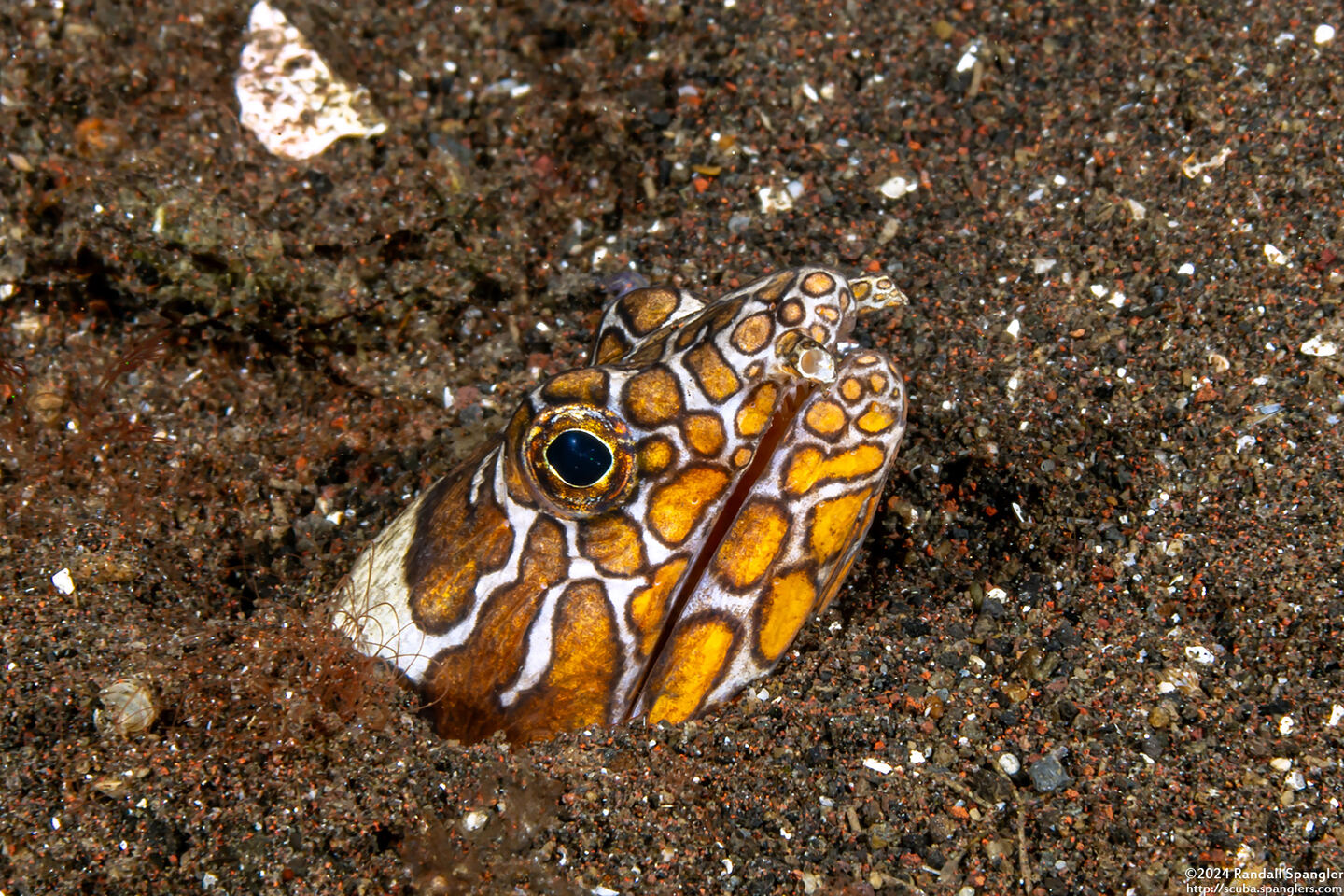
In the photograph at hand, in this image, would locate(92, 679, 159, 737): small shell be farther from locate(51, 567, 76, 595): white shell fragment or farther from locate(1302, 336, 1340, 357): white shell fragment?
locate(1302, 336, 1340, 357): white shell fragment

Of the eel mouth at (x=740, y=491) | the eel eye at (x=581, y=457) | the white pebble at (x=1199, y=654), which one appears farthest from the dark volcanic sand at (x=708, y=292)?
the eel eye at (x=581, y=457)

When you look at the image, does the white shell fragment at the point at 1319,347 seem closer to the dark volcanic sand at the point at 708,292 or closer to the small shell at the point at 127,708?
the dark volcanic sand at the point at 708,292

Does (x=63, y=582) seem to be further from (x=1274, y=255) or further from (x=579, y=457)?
(x=1274, y=255)

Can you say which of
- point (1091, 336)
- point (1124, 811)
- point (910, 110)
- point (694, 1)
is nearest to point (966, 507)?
point (1091, 336)

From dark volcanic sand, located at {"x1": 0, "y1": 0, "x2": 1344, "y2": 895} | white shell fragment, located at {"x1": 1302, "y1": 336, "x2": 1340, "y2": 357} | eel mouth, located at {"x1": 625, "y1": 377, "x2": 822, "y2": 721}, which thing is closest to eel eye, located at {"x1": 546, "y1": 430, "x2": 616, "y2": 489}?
eel mouth, located at {"x1": 625, "y1": 377, "x2": 822, "y2": 721}

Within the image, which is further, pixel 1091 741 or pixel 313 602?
pixel 313 602

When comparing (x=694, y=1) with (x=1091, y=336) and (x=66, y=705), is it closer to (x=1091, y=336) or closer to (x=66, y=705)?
(x=1091, y=336)

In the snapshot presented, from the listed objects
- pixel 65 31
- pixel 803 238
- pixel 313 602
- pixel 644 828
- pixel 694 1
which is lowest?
pixel 313 602
